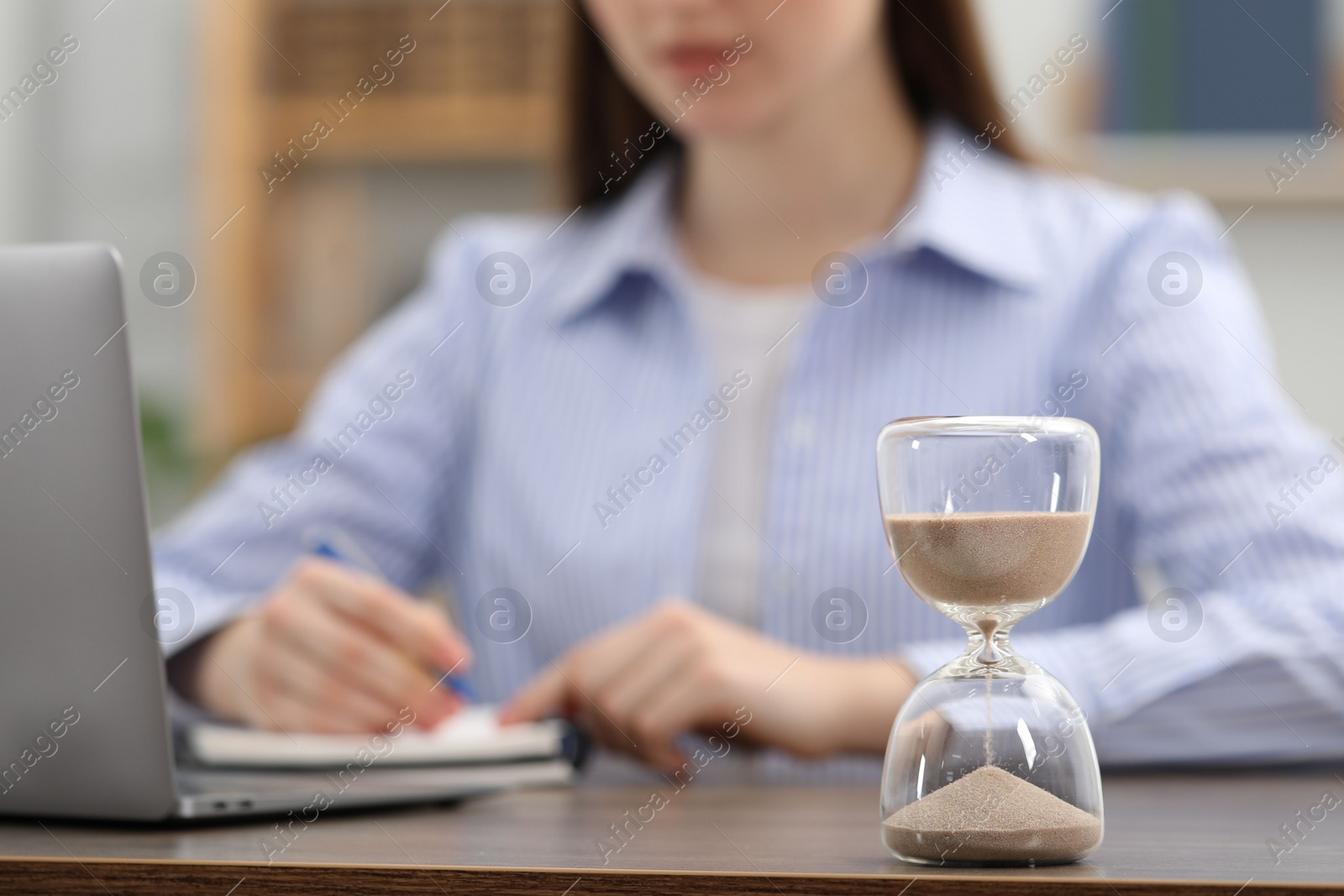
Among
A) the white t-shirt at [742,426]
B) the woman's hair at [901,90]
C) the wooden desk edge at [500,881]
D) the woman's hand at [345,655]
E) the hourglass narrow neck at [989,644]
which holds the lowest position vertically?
the wooden desk edge at [500,881]

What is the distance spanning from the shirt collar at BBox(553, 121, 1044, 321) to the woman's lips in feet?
0.88

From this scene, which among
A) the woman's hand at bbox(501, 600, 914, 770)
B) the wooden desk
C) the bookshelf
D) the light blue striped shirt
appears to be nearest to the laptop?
the wooden desk

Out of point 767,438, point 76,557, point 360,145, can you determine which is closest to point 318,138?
point 360,145

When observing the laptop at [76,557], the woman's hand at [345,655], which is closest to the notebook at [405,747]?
the woman's hand at [345,655]

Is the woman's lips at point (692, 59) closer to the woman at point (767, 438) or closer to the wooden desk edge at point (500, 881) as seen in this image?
the woman at point (767, 438)

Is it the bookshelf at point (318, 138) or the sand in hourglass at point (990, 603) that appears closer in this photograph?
the sand in hourglass at point (990, 603)

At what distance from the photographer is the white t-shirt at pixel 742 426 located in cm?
140

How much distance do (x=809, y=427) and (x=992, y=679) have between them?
81 centimetres

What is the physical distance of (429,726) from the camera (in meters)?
1.03

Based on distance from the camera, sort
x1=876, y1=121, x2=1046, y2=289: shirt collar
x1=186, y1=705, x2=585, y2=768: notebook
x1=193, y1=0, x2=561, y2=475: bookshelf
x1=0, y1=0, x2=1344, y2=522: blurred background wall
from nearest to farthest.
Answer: x1=186, y1=705, x2=585, y2=768: notebook
x1=876, y1=121, x2=1046, y2=289: shirt collar
x1=0, y1=0, x2=1344, y2=522: blurred background wall
x1=193, y1=0, x2=561, y2=475: bookshelf

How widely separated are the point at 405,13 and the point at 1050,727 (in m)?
2.97

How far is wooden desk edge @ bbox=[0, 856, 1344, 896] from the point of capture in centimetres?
49

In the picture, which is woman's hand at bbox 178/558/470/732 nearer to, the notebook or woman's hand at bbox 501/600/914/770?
the notebook

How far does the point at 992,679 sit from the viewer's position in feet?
1.86
